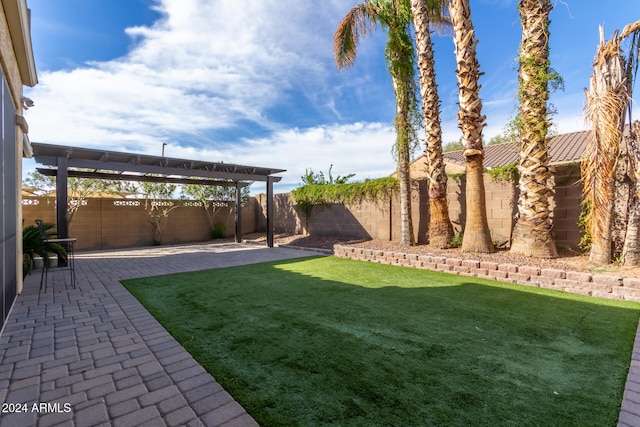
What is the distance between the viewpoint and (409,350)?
9.83ft

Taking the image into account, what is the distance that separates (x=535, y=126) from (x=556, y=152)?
34.1 ft

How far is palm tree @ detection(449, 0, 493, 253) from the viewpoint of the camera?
7.05m

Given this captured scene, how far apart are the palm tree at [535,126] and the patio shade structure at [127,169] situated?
8636mm

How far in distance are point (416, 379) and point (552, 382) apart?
109 centimetres

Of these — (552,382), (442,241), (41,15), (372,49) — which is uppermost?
(372,49)

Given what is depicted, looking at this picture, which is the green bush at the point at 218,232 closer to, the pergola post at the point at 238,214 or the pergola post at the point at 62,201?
the pergola post at the point at 238,214

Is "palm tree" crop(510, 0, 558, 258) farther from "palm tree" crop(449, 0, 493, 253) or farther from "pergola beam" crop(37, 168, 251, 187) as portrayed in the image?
"pergola beam" crop(37, 168, 251, 187)

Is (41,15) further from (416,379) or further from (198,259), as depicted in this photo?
(416,379)

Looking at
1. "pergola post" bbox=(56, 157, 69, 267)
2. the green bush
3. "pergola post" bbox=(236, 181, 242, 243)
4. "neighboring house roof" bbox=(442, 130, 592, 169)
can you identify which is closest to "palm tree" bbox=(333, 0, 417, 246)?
"neighboring house roof" bbox=(442, 130, 592, 169)

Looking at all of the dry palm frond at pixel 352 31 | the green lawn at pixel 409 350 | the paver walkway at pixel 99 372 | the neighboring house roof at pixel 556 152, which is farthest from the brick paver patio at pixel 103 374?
the neighboring house roof at pixel 556 152

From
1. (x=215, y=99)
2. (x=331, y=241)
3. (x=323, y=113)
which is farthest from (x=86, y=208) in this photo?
(x=323, y=113)

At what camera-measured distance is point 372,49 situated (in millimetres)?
10477

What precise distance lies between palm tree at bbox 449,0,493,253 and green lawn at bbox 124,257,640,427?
1741mm

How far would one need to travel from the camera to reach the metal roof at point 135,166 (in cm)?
827
